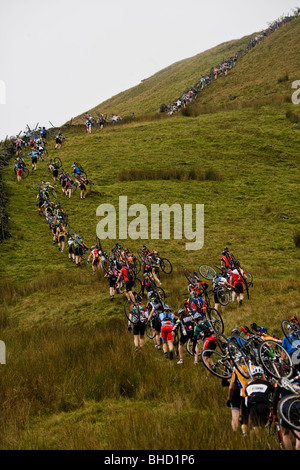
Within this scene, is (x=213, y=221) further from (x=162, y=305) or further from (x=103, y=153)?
(x=103, y=153)

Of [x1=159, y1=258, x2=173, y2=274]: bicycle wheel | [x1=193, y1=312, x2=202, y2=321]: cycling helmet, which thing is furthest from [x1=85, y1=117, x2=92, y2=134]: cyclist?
[x1=193, y1=312, x2=202, y2=321]: cycling helmet

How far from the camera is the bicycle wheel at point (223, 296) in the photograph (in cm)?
1553

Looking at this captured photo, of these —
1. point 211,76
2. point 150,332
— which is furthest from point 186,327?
point 211,76

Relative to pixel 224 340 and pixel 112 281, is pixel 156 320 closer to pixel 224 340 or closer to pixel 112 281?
pixel 224 340

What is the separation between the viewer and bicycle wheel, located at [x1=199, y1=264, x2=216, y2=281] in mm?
18781

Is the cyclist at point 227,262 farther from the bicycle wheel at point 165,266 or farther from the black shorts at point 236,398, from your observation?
the black shorts at point 236,398

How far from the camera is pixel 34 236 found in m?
27.8

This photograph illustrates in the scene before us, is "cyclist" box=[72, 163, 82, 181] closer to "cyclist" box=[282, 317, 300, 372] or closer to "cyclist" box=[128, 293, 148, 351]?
"cyclist" box=[128, 293, 148, 351]

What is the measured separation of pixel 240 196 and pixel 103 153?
18.3 meters

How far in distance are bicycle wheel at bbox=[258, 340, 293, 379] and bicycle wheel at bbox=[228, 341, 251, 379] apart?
620mm

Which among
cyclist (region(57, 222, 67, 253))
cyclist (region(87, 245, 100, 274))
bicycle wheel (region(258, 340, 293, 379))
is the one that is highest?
cyclist (region(57, 222, 67, 253))

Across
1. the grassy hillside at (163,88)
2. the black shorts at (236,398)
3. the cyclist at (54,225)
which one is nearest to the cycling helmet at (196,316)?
the black shorts at (236,398)

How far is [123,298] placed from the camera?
59.0 ft
